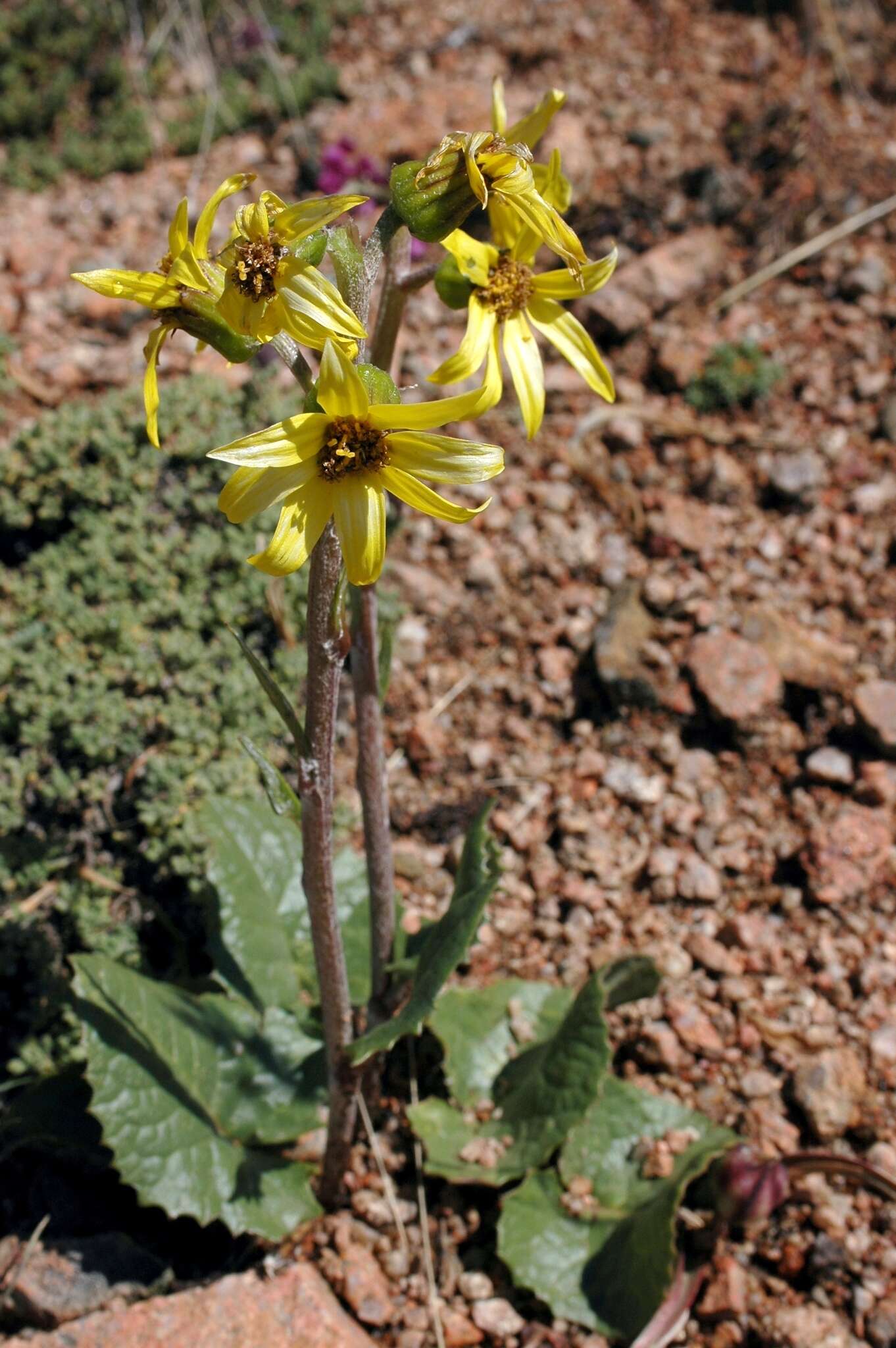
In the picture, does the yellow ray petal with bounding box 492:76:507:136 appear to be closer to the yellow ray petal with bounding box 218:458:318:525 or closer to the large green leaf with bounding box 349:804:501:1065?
the yellow ray petal with bounding box 218:458:318:525

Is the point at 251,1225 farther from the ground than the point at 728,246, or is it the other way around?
the point at 728,246

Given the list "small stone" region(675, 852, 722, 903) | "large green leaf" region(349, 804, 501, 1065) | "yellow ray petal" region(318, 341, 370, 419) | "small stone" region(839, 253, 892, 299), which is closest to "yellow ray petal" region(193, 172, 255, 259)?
"yellow ray petal" region(318, 341, 370, 419)

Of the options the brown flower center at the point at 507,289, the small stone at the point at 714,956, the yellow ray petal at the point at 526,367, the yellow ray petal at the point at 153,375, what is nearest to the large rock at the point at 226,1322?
the small stone at the point at 714,956

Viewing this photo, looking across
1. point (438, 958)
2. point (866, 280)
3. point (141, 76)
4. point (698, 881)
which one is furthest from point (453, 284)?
point (141, 76)

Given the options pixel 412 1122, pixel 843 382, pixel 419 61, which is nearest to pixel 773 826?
pixel 412 1122

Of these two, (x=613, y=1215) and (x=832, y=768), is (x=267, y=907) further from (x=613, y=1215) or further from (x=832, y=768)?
(x=832, y=768)

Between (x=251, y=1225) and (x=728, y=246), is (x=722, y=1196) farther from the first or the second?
(x=728, y=246)

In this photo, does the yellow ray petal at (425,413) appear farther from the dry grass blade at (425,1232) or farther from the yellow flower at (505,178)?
the dry grass blade at (425,1232)
